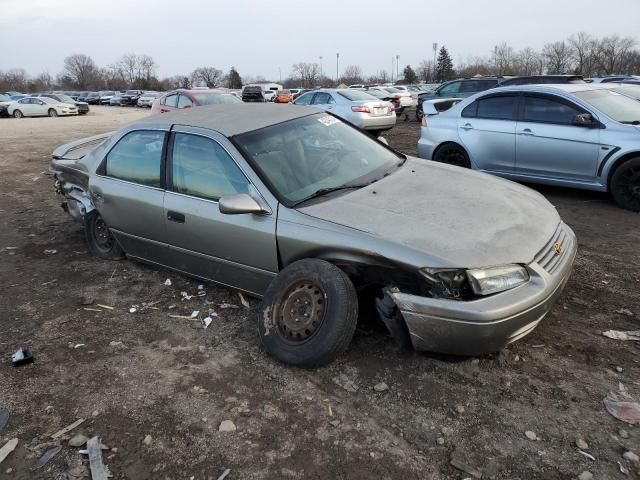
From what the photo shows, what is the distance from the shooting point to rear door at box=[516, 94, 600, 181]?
6484mm

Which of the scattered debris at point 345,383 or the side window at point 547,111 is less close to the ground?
the side window at point 547,111

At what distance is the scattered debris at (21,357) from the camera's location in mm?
3658

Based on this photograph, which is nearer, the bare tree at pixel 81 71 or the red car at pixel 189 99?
the red car at pixel 189 99

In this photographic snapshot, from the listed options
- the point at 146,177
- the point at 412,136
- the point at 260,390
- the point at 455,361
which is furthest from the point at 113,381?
the point at 412,136

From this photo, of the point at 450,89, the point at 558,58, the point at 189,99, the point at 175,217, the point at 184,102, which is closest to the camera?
the point at 175,217

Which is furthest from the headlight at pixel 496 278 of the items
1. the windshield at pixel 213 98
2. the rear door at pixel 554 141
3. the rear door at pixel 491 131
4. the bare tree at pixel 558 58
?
the bare tree at pixel 558 58

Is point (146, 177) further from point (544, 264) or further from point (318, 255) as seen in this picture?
point (544, 264)

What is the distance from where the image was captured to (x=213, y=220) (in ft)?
13.1

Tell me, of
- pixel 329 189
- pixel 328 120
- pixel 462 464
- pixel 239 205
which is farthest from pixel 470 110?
pixel 462 464

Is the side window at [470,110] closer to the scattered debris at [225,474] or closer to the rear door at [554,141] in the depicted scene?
the rear door at [554,141]

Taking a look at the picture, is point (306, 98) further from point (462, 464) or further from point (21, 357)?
point (462, 464)

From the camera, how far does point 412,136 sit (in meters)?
15.1

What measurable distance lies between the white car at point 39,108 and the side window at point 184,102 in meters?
25.3

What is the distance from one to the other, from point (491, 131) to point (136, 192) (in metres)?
5.11
